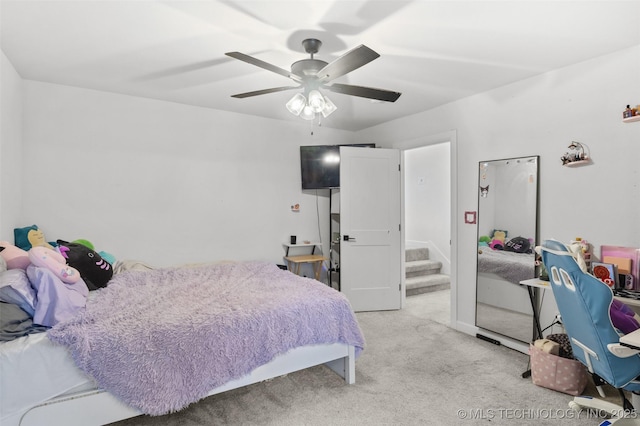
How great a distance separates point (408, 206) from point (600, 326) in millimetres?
4863

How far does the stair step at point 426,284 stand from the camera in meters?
5.10

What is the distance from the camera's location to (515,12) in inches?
78.7

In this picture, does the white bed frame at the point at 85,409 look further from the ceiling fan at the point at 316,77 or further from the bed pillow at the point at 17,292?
the ceiling fan at the point at 316,77

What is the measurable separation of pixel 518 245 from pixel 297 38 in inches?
106

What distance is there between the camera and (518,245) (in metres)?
3.18

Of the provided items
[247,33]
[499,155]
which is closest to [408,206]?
[499,155]

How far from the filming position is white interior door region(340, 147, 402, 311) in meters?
4.36

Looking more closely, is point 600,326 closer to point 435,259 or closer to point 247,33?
point 247,33

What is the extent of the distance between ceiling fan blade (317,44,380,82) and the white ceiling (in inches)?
12.9

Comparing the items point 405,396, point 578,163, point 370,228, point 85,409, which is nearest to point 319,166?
point 370,228

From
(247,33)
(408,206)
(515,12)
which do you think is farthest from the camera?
(408,206)

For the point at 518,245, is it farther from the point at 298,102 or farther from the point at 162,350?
the point at 162,350

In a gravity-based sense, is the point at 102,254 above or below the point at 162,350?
above

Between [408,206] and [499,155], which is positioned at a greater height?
[499,155]
